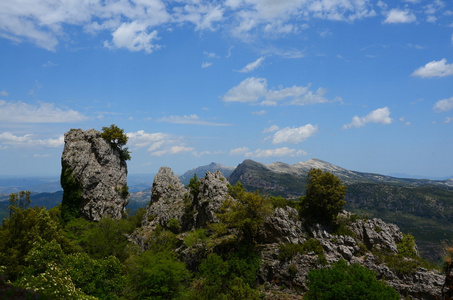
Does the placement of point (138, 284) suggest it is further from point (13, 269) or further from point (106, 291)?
point (13, 269)

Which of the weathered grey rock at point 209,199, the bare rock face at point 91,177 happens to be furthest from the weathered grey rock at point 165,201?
the bare rock face at point 91,177

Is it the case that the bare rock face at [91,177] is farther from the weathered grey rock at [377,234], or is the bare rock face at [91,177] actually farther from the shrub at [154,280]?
the weathered grey rock at [377,234]

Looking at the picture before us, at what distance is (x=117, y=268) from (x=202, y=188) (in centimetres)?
2983

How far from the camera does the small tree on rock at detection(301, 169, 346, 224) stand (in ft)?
151

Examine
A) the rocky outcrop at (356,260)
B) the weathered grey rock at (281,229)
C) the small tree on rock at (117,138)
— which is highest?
the small tree on rock at (117,138)

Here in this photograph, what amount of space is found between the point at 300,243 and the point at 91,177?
181 ft

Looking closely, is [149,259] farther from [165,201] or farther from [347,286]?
[165,201]

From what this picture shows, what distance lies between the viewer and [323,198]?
4672 cm

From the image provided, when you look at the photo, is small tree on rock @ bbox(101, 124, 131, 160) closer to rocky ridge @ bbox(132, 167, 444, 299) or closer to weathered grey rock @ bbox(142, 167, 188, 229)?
weathered grey rock @ bbox(142, 167, 188, 229)

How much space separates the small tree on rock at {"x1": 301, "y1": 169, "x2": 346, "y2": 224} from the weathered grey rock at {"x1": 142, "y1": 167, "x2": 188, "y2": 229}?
31987 millimetres

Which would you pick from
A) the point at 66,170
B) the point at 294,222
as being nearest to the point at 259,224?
the point at 294,222

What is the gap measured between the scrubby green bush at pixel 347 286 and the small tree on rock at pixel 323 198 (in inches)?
670

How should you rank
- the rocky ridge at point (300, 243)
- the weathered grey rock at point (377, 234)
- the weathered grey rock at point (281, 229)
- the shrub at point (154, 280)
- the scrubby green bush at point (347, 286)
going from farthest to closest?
the weathered grey rock at point (281, 229), the weathered grey rock at point (377, 234), the rocky ridge at point (300, 243), the shrub at point (154, 280), the scrubby green bush at point (347, 286)

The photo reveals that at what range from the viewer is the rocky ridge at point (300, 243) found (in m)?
35.6
